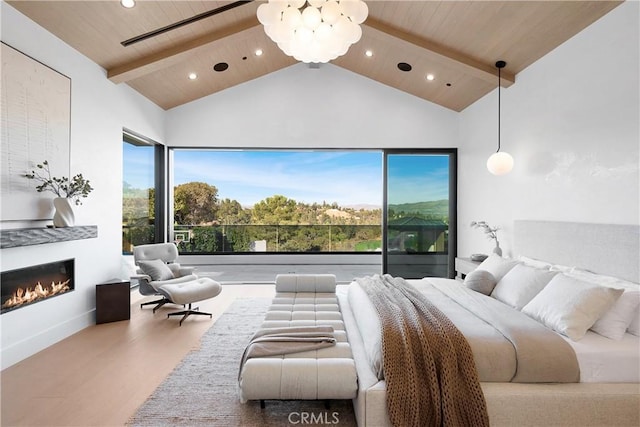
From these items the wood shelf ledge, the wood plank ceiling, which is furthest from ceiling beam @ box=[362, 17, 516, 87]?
the wood shelf ledge

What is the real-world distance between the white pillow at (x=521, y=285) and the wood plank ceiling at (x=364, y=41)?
237 centimetres

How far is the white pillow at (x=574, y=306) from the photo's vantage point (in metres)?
2.29

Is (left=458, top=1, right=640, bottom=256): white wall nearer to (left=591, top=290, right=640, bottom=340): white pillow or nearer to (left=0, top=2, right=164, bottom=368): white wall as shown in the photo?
(left=591, top=290, right=640, bottom=340): white pillow

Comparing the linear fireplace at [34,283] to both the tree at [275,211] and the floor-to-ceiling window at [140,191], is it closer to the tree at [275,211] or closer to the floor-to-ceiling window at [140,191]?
the floor-to-ceiling window at [140,191]

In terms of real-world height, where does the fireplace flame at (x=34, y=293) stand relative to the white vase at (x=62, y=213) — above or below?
below

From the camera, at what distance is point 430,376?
1.97 meters

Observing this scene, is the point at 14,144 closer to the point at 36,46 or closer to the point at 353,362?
the point at 36,46

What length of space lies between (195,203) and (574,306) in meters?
8.34

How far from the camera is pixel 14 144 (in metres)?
3.00

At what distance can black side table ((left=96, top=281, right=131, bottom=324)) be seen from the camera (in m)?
4.01

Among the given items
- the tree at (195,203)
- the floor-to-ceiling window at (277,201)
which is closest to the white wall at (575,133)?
the floor-to-ceiling window at (277,201)

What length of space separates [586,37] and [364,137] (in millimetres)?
3335

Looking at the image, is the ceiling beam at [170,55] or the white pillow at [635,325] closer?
the white pillow at [635,325]

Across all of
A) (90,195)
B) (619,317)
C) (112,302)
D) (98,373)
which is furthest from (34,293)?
(619,317)
